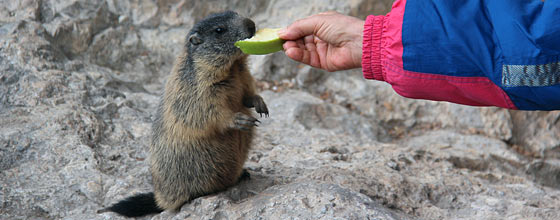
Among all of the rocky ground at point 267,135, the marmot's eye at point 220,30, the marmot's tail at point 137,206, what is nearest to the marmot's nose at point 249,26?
the marmot's eye at point 220,30

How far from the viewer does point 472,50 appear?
2.24 meters

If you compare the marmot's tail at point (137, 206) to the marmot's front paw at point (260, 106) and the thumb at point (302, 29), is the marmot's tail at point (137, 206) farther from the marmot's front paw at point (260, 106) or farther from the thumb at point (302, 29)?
the thumb at point (302, 29)

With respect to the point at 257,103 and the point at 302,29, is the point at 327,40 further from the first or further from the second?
the point at 257,103

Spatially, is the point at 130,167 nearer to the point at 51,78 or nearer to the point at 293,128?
the point at 51,78

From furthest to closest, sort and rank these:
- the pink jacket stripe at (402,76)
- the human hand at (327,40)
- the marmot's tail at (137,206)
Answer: the marmot's tail at (137,206)
the human hand at (327,40)
the pink jacket stripe at (402,76)

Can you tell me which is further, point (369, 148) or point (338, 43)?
point (369, 148)

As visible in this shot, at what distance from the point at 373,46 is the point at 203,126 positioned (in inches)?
52.1

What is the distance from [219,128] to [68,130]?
1.33 metres

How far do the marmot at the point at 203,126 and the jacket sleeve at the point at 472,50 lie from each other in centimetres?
119

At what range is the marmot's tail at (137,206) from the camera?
323cm

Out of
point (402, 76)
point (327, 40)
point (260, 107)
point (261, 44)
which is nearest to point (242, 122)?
point (260, 107)

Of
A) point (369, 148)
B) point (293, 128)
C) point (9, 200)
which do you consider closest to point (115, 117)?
point (9, 200)

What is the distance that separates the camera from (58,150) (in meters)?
3.70

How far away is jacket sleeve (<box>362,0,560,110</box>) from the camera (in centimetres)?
210
